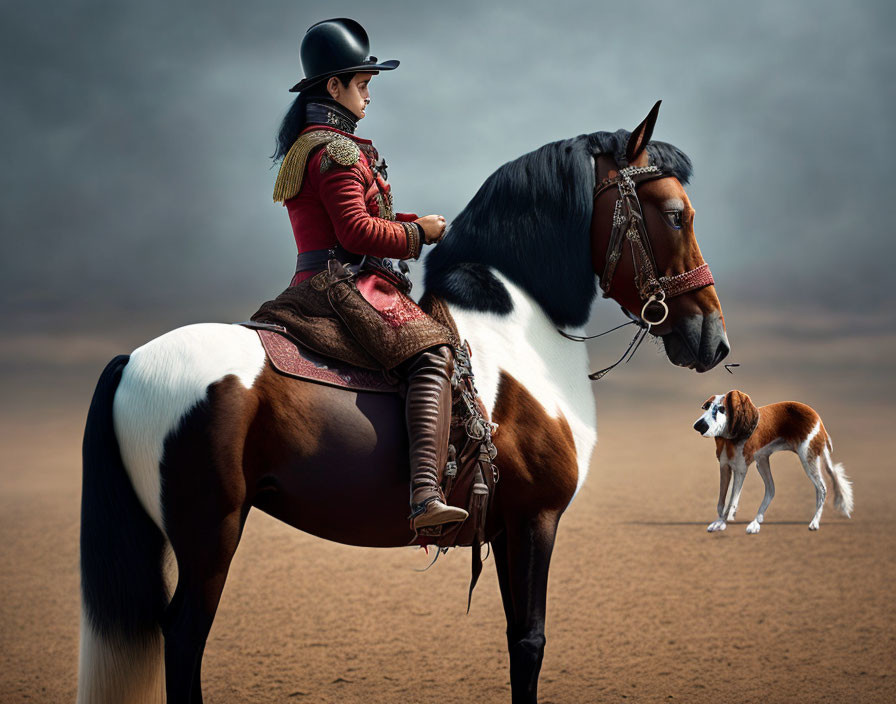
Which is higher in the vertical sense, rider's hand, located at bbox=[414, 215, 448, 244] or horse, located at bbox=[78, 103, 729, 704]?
rider's hand, located at bbox=[414, 215, 448, 244]

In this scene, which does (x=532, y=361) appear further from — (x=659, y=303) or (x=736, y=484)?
(x=736, y=484)

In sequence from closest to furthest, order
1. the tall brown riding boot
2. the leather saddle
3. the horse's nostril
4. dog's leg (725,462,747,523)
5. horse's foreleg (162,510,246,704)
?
1. horse's foreleg (162,510,246,704)
2. the tall brown riding boot
3. the leather saddle
4. the horse's nostril
5. dog's leg (725,462,747,523)

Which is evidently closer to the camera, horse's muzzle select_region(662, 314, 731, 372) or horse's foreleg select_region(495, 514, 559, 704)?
horse's foreleg select_region(495, 514, 559, 704)

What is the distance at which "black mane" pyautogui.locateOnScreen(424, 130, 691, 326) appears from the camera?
432cm

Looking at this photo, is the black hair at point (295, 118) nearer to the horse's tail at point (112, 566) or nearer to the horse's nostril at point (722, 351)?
the horse's tail at point (112, 566)

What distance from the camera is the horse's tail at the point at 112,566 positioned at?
12.2 feet

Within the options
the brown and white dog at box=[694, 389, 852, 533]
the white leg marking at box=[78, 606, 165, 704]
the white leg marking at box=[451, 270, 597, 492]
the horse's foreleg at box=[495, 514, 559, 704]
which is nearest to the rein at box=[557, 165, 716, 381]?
the white leg marking at box=[451, 270, 597, 492]

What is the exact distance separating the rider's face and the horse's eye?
1.80 metres

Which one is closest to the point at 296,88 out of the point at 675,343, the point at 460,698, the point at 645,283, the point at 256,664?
the point at 645,283

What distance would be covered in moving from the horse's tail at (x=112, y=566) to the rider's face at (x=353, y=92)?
1.88m

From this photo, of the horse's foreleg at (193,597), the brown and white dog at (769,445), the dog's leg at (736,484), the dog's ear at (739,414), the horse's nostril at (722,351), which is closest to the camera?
the horse's foreleg at (193,597)

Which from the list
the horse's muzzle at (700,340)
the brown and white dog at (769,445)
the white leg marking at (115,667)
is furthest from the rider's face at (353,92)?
the brown and white dog at (769,445)

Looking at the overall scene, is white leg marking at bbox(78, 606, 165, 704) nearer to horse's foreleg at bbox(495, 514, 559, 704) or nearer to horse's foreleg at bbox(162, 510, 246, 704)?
horse's foreleg at bbox(162, 510, 246, 704)

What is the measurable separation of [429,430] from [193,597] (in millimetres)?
1322
